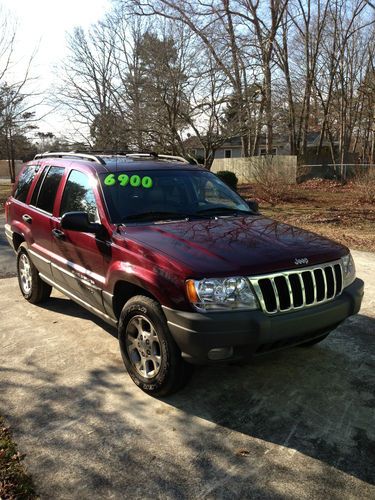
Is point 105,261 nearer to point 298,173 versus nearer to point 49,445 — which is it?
point 49,445

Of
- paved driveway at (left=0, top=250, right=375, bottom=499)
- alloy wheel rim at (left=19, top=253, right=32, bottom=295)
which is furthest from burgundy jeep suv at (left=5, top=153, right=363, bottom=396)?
alloy wheel rim at (left=19, top=253, right=32, bottom=295)

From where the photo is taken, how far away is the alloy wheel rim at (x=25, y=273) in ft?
19.0

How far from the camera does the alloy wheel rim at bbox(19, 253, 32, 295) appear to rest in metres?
5.78

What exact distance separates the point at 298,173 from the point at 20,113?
50.7 feet

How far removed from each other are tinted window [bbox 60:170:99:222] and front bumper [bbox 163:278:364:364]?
5.04ft

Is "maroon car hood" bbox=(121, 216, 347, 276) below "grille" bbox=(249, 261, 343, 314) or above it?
above

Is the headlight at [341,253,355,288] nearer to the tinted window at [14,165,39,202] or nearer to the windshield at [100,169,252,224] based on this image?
the windshield at [100,169,252,224]

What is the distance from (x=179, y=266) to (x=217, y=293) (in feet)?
1.04

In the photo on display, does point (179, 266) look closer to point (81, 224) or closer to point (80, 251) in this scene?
point (81, 224)

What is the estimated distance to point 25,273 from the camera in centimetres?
593

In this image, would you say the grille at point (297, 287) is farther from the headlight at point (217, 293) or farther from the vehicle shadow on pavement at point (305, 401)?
the vehicle shadow on pavement at point (305, 401)

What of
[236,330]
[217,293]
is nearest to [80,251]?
[217,293]

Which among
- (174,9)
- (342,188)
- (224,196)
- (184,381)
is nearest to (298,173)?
(342,188)

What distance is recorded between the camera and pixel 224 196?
16.0ft
